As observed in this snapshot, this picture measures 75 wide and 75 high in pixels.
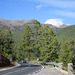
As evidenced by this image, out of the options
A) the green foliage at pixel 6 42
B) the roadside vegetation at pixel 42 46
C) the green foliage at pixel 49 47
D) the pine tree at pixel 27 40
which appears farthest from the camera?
the pine tree at pixel 27 40

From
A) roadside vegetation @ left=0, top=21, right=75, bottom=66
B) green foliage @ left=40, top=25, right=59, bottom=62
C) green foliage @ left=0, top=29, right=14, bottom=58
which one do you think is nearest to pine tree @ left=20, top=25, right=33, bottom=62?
roadside vegetation @ left=0, top=21, right=75, bottom=66

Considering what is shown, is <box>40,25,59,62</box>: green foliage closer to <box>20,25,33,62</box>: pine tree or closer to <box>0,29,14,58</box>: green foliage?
<box>0,29,14,58</box>: green foliage

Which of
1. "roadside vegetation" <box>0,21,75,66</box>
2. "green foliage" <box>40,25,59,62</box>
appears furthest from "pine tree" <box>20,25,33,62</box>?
"green foliage" <box>40,25,59,62</box>

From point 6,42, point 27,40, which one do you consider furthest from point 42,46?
point 6,42

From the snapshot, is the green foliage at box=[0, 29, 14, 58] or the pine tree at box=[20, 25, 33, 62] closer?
the green foliage at box=[0, 29, 14, 58]

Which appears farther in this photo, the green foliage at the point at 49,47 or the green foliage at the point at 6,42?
the green foliage at the point at 49,47

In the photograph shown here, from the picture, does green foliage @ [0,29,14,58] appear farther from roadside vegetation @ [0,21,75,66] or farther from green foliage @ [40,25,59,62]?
green foliage @ [40,25,59,62]

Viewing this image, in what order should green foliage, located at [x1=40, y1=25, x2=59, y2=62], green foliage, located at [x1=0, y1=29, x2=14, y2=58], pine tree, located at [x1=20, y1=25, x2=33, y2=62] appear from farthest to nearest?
pine tree, located at [x1=20, y1=25, x2=33, y2=62] < green foliage, located at [x1=40, y1=25, x2=59, y2=62] < green foliage, located at [x1=0, y1=29, x2=14, y2=58]

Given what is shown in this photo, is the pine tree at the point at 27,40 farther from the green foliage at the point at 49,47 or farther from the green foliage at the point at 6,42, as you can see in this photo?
the green foliage at the point at 6,42

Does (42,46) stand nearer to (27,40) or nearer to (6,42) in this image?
(27,40)

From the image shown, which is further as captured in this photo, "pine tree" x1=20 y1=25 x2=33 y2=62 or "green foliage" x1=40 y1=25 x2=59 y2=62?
"pine tree" x1=20 y1=25 x2=33 y2=62

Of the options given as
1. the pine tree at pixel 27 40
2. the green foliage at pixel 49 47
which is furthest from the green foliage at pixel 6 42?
the pine tree at pixel 27 40

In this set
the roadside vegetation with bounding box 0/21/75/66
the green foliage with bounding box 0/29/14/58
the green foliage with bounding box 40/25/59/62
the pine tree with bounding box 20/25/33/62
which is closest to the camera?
the green foliage with bounding box 0/29/14/58

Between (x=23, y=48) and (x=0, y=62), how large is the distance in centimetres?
3289
